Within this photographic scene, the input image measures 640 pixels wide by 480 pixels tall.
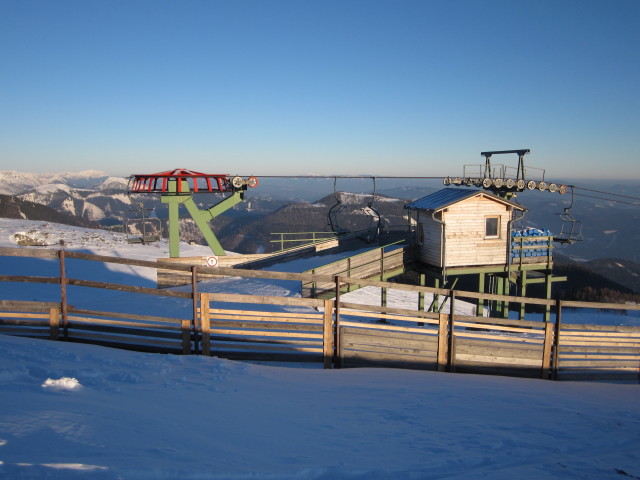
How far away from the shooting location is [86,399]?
4.86m

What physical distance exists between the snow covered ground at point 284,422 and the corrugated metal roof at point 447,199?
11175mm

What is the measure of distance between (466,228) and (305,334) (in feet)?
41.6

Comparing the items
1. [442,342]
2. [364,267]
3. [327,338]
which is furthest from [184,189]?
[442,342]

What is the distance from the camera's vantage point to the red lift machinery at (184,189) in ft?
69.8

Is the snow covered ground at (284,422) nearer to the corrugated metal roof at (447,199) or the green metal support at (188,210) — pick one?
the corrugated metal roof at (447,199)

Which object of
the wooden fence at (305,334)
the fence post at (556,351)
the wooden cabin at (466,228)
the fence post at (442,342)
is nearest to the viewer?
the wooden fence at (305,334)

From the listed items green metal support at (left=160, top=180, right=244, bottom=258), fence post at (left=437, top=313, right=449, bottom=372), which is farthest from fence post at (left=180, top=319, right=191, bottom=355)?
green metal support at (left=160, top=180, right=244, bottom=258)

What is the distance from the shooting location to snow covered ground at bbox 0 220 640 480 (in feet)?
12.1

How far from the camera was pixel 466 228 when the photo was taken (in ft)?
62.7

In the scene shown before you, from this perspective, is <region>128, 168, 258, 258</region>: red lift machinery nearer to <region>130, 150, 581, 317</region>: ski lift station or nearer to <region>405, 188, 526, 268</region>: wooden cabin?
<region>130, 150, 581, 317</region>: ski lift station

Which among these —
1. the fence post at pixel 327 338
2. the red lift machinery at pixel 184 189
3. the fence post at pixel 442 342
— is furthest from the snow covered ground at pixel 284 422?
the red lift machinery at pixel 184 189

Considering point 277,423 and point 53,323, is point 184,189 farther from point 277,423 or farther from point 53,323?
point 277,423

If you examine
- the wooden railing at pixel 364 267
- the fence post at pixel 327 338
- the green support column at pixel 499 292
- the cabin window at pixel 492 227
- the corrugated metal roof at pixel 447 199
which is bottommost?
the green support column at pixel 499 292

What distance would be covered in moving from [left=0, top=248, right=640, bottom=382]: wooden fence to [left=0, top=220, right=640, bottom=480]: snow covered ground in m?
0.57
